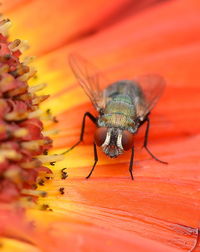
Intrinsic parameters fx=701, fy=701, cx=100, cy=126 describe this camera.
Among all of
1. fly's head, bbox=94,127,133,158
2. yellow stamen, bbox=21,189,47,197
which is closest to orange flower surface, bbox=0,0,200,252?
yellow stamen, bbox=21,189,47,197

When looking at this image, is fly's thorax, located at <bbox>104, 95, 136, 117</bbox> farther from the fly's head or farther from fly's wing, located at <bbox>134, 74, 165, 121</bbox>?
the fly's head

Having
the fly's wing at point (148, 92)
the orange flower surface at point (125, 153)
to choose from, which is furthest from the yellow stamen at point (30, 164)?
the fly's wing at point (148, 92)

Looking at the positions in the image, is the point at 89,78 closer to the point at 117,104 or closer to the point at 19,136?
the point at 117,104

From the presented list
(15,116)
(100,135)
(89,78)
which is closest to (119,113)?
(100,135)

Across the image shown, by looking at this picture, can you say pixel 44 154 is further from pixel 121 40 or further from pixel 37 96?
pixel 121 40

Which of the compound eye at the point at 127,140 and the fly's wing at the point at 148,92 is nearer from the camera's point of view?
the compound eye at the point at 127,140

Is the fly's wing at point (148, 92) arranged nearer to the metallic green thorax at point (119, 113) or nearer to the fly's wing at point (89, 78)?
the metallic green thorax at point (119, 113)

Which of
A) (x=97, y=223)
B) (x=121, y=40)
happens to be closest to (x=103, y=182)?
(x=97, y=223)
